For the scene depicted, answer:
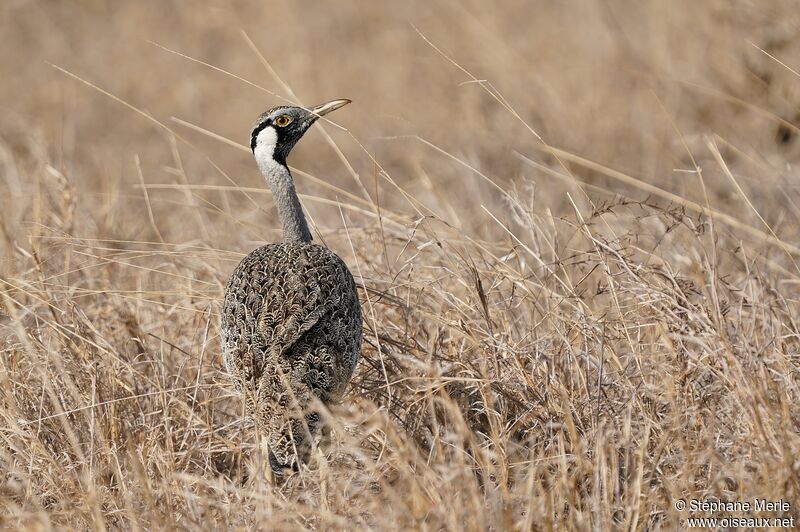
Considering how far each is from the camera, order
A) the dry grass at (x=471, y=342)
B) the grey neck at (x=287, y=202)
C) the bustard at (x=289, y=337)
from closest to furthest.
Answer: the dry grass at (x=471, y=342), the bustard at (x=289, y=337), the grey neck at (x=287, y=202)

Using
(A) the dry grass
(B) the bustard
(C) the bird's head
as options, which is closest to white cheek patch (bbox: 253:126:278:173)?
(C) the bird's head

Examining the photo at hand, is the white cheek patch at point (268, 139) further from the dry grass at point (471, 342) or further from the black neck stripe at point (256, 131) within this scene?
the dry grass at point (471, 342)

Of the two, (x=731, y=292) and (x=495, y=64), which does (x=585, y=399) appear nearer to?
(x=731, y=292)

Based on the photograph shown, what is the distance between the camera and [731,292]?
3.62 metres

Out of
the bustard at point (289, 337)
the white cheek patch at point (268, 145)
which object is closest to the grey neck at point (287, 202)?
the white cheek patch at point (268, 145)

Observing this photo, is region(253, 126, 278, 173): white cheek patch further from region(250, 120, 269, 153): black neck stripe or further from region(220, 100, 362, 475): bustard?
region(220, 100, 362, 475): bustard

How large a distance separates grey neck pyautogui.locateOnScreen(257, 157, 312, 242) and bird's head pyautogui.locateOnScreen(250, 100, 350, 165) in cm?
4

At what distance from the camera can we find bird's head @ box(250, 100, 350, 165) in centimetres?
400

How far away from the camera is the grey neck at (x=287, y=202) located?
13.0 feet

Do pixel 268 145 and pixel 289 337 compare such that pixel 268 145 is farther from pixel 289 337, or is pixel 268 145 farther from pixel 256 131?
pixel 289 337

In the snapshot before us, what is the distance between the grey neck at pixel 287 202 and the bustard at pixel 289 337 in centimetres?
23

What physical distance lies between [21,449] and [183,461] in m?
0.53

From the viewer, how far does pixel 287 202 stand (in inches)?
157

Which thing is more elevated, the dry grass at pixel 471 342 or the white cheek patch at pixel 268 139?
the white cheek patch at pixel 268 139
